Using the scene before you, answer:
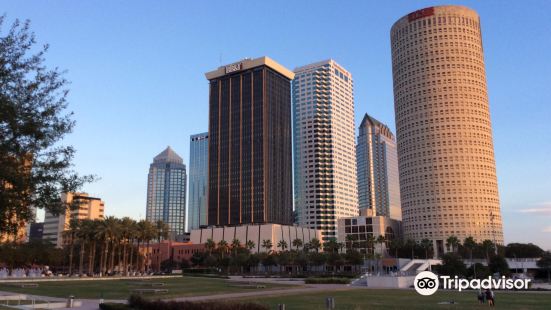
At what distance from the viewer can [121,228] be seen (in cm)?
12706

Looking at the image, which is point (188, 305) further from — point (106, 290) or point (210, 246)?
point (210, 246)

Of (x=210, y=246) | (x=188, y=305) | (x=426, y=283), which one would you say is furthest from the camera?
(x=210, y=246)

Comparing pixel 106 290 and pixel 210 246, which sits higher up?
pixel 210 246

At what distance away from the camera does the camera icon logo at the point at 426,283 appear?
52934 millimetres

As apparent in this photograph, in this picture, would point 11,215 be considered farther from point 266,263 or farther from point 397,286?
point 266,263

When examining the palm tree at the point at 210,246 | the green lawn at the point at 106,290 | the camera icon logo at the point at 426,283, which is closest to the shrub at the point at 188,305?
the green lawn at the point at 106,290

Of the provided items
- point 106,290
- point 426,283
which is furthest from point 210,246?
point 426,283

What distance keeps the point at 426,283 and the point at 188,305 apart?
3345 cm

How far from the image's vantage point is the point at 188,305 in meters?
30.5

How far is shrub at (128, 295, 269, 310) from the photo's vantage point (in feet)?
92.5

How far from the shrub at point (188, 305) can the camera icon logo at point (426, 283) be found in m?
29.8

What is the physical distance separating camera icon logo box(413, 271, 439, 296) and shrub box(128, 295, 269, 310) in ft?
97.7

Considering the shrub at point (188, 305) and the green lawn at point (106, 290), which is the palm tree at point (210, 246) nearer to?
the green lawn at point (106, 290)

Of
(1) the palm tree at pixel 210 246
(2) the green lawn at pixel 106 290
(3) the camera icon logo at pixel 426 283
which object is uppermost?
(1) the palm tree at pixel 210 246
